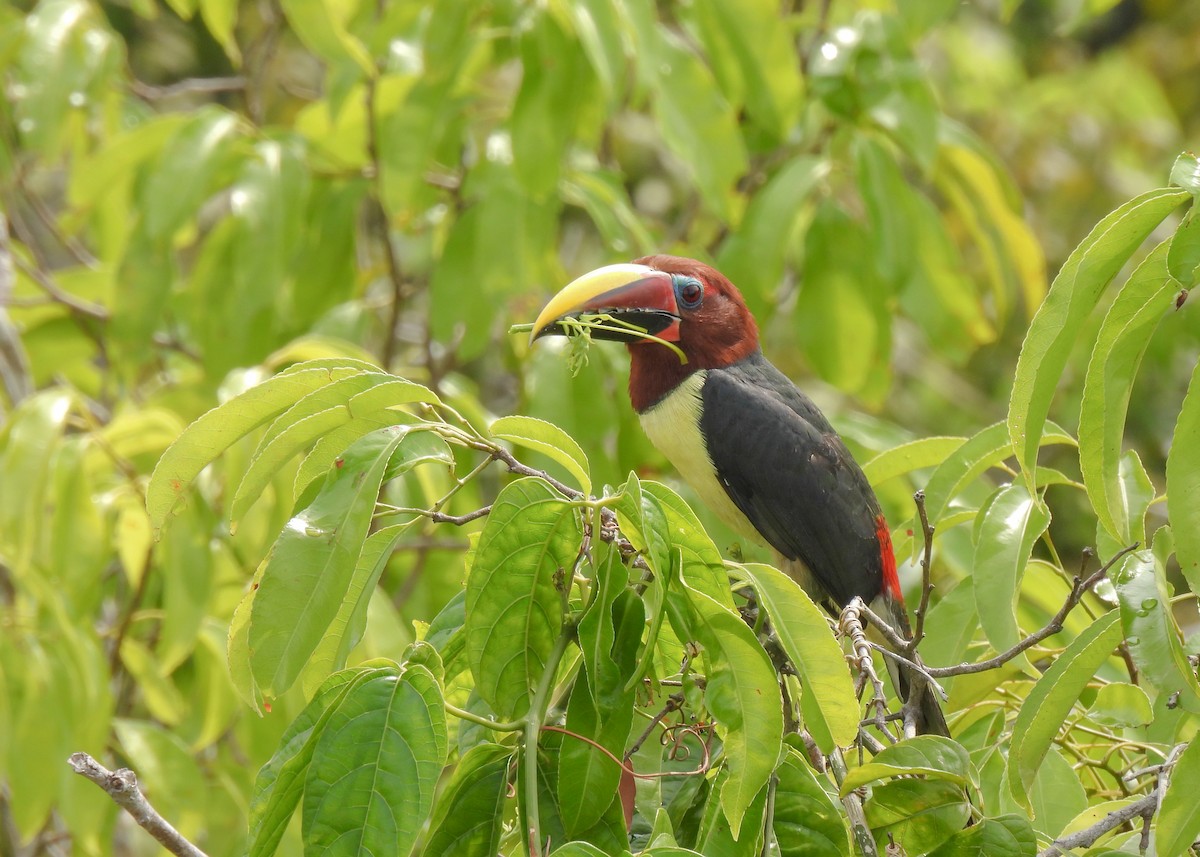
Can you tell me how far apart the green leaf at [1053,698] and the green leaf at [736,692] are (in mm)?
408

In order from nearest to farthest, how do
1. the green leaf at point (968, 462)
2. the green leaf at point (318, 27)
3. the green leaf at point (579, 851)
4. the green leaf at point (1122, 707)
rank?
the green leaf at point (579, 851) < the green leaf at point (1122, 707) < the green leaf at point (968, 462) < the green leaf at point (318, 27)

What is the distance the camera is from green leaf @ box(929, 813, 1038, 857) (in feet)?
5.23

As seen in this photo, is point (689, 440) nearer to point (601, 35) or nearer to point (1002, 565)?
point (601, 35)

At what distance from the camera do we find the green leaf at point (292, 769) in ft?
4.96

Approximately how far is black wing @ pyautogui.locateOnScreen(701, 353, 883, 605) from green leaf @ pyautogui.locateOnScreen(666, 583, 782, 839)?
6.00ft

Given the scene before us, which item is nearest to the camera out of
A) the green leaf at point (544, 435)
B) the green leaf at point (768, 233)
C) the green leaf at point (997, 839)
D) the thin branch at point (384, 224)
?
the green leaf at point (997, 839)

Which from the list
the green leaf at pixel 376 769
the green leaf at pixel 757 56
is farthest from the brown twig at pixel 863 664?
the green leaf at pixel 757 56

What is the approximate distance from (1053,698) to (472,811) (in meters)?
0.76

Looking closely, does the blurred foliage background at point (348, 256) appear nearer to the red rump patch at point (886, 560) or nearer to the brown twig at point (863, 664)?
the red rump patch at point (886, 560)

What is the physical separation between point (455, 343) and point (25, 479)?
6.15 feet

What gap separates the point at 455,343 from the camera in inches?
183

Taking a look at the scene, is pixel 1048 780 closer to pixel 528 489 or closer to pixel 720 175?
pixel 528 489

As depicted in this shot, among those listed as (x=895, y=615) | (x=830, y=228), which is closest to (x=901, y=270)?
(x=830, y=228)

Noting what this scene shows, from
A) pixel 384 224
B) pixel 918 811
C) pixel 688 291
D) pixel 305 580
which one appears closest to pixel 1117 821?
pixel 918 811
